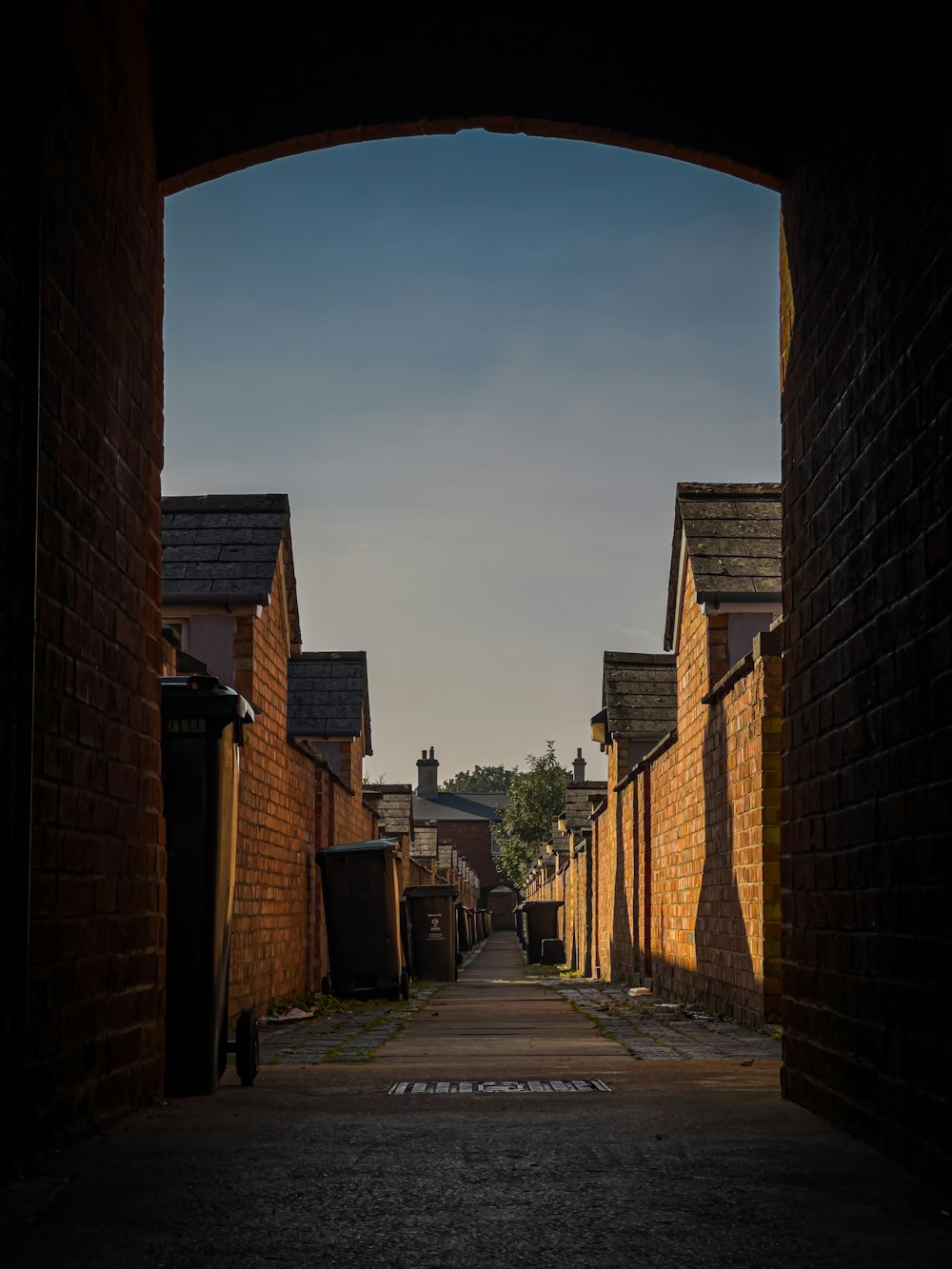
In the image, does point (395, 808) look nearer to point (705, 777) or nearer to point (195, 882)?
point (705, 777)

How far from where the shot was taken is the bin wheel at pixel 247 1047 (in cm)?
673

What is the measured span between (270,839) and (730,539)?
556 centimetres

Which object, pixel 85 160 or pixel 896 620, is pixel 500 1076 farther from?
pixel 85 160

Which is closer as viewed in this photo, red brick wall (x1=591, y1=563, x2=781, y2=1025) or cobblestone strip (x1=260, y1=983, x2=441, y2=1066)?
cobblestone strip (x1=260, y1=983, x2=441, y2=1066)

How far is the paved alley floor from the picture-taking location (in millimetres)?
3377

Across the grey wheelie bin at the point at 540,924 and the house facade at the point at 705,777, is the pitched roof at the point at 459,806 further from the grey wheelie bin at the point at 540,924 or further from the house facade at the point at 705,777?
the house facade at the point at 705,777

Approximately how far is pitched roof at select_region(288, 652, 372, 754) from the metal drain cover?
733 inches

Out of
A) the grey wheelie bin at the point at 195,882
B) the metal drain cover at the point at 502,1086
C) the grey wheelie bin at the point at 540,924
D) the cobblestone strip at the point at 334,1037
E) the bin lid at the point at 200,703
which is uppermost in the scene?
the bin lid at the point at 200,703

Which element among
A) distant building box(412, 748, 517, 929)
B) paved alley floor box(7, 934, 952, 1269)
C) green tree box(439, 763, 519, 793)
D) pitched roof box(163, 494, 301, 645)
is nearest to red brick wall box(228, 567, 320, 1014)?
pitched roof box(163, 494, 301, 645)

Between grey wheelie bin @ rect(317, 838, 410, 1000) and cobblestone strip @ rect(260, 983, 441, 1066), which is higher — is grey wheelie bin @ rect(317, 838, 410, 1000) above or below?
above

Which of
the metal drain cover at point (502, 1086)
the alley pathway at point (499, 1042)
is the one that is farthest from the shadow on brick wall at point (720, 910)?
the metal drain cover at point (502, 1086)

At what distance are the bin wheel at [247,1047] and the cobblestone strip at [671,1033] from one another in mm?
2409

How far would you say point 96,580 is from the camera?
17.4 ft

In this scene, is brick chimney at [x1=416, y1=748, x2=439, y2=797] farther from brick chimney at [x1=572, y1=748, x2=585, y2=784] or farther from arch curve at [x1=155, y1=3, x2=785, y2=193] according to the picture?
arch curve at [x1=155, y1=3, x2=785, y2=193]
